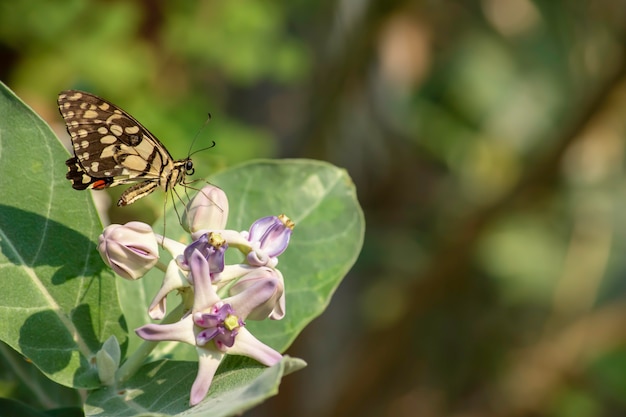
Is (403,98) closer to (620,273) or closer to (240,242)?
(620,273)

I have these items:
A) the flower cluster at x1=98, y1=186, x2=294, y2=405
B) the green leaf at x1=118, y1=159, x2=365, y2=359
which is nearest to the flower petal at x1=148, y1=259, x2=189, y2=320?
the flower cluster at x1=98, y1=186, x2=294, y2=405

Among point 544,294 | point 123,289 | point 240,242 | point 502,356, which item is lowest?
point 502,356

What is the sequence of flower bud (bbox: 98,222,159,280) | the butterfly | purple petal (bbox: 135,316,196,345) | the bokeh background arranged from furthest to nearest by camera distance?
the bokeh background, the butterfly, flower bud (bbox: 98,222,159,280), purple petal (bbox: 135,316,196,345)

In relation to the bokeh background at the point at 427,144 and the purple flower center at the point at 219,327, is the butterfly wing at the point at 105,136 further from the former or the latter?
the bokeh background at the point at 427,144

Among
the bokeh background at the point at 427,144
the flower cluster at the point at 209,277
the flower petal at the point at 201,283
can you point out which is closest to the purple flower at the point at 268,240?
the flower cluster at the point at 209,277

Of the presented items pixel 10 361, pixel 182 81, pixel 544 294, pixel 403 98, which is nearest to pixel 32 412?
pixel 10 361

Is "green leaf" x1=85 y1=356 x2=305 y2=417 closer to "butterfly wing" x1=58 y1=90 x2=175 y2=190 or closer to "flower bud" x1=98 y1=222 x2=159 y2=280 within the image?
"flower bud" x1=98 y1=222 x2=159 y2=280
